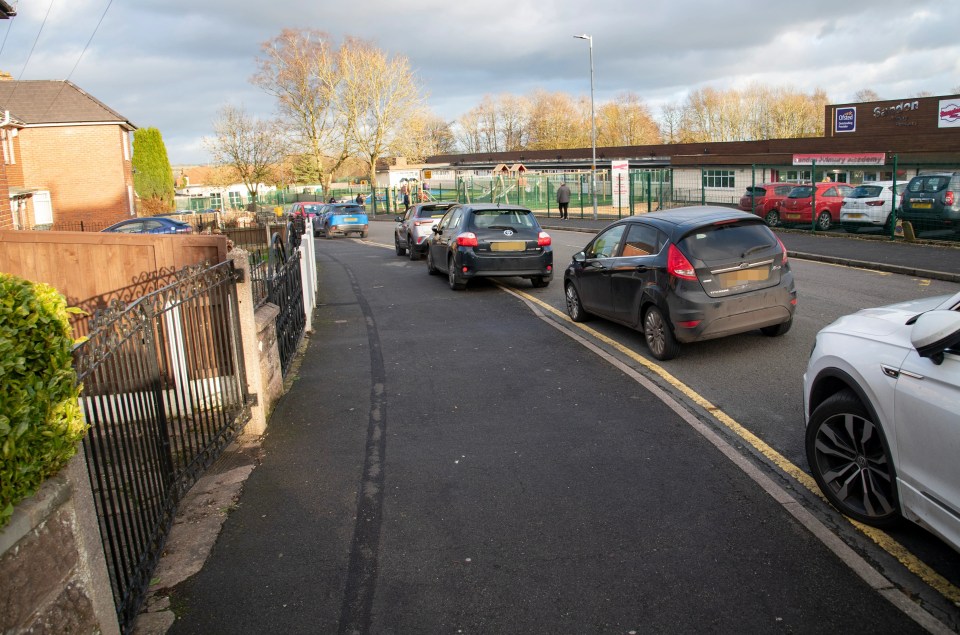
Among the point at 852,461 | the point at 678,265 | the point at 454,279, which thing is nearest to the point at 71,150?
the point at 454,279

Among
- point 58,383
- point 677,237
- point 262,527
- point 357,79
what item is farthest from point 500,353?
point 357,79

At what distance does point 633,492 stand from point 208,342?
3.32 meters

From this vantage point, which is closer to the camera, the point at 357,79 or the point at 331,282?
the point at 331,282

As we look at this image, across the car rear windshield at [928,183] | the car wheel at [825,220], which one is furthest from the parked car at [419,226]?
the car rear windshield at [928,183]

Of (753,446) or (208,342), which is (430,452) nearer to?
(208,342)

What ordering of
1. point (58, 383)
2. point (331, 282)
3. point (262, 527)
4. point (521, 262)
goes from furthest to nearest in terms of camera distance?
point (331, 282) < point (521, 262) < point (262, 527) < point (58, 383)

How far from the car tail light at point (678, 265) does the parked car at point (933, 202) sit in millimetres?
12942

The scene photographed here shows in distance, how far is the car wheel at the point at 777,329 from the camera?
8.66 meters

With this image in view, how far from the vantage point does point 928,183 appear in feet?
59.4

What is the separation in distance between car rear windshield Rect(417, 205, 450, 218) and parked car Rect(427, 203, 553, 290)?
24.3 ft

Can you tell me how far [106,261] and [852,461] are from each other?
624cm

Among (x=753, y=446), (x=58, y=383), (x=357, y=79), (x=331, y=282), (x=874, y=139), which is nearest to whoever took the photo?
(x=58, y=383)

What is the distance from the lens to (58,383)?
2.75 meters

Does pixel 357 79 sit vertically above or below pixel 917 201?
above
